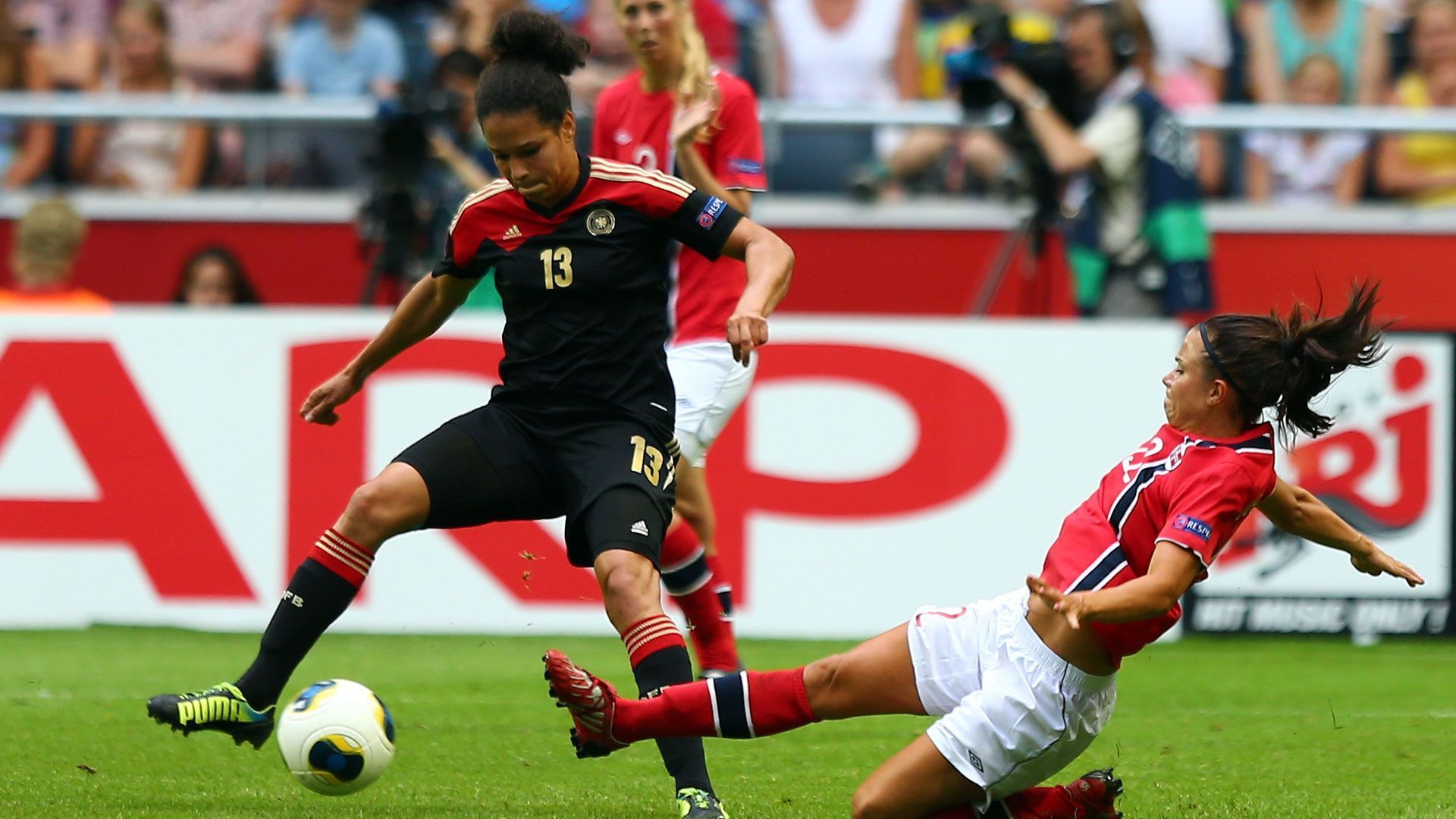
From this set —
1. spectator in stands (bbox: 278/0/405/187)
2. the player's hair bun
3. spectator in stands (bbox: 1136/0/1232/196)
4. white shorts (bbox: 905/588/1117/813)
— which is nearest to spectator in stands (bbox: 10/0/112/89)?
spectator in stands (bbox: 278/0/405/187)

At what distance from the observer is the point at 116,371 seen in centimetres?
837

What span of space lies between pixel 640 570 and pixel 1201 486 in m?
1.31

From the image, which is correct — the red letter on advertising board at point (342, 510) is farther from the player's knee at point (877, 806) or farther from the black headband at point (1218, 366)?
the black headband at point (1218, 366)

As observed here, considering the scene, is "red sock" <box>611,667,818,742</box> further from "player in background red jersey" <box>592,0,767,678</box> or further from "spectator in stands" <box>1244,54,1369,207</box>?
"spectator in stands" <box>1244,54,1369,207</box>

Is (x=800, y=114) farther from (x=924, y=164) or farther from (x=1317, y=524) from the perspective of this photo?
(x=1317, y=524)

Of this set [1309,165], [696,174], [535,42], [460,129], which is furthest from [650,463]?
[1309,165]

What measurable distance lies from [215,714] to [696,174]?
2.49 m

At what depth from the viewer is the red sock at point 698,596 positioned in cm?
604

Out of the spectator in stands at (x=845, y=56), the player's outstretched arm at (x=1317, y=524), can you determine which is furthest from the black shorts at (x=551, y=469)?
the spectator in stands at (x=845, y=56)

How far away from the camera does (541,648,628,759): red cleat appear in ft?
14.0

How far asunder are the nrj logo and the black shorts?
415 cm

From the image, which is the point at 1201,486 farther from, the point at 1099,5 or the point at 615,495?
the point at 1099,5

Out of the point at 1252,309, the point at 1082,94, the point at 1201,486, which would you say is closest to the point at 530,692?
the point at 1201,486

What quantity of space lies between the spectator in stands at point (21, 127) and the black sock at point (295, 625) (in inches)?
263
